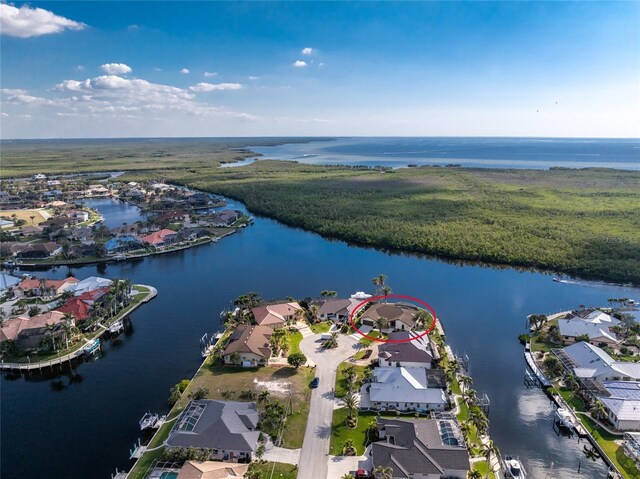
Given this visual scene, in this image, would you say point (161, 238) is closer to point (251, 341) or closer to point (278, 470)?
point (251, 341)

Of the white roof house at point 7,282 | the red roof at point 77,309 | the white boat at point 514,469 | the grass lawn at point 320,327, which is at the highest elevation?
the red roof at point 77,309

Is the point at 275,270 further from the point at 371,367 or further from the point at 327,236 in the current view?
the point at 371,367

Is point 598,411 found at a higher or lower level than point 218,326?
higher

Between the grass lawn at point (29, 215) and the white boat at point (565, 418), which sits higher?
the grass lawn at point (29, 215)

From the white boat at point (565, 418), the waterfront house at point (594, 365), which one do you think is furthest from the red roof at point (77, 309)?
the waterfront house at point (594, 365)

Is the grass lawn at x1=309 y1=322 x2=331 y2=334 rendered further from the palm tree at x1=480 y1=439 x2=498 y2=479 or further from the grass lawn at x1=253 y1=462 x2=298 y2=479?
the palm tree at x1=480 y1=439 x2=498 y2=479

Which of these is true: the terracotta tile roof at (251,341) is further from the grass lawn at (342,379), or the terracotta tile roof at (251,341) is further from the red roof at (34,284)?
the red roof at (34,284)

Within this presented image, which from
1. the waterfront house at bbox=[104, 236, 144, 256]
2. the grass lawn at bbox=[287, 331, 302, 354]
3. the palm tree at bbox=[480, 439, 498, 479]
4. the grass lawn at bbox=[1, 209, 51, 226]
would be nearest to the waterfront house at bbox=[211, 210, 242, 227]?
the waterfront house at bbox=[104, 236, 144, 256]

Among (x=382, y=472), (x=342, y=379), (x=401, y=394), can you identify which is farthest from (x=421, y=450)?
(x=342, y=379)
